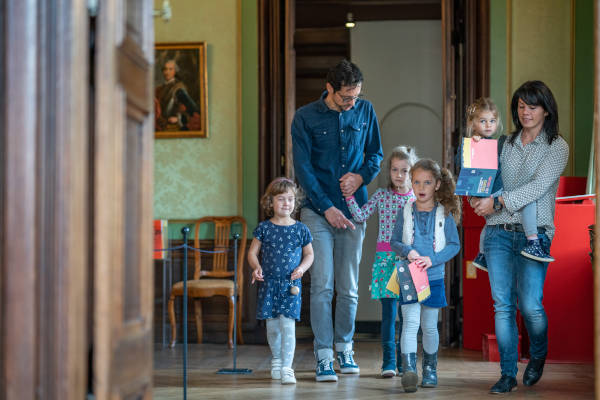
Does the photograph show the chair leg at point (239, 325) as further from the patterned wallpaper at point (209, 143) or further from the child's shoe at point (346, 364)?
the child's shoe at point (346, 364)

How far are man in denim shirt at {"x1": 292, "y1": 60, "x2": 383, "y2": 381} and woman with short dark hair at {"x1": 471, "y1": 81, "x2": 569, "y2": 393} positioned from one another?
71cm

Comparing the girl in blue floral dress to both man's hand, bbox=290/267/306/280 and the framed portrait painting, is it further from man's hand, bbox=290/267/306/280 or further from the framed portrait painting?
the framed portrait painting

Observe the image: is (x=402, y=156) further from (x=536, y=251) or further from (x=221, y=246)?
(x=221, y=246)

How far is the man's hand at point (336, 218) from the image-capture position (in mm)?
3787

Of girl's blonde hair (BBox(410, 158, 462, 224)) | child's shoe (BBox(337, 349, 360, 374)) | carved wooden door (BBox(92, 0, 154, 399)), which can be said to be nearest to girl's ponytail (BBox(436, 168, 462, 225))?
girl's blonde hair (BBox(410, 158, 462, 224))

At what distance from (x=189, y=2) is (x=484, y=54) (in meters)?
2.42

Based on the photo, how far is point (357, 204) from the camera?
3906mm

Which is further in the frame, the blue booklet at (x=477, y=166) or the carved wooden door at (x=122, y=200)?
the blue booklet at (x=477, y=166)

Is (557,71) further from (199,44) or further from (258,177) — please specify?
(199,44)

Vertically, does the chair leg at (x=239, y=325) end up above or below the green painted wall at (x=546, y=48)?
below

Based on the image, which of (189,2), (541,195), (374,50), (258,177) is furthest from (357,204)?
(374,50)

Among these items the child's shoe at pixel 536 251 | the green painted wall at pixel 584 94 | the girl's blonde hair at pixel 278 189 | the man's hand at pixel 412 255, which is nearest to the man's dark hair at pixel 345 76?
the girl's blonde hair at pixel 278 189

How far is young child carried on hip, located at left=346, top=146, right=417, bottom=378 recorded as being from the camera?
3.83 metres

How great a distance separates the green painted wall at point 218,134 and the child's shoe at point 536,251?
3.01 metres
